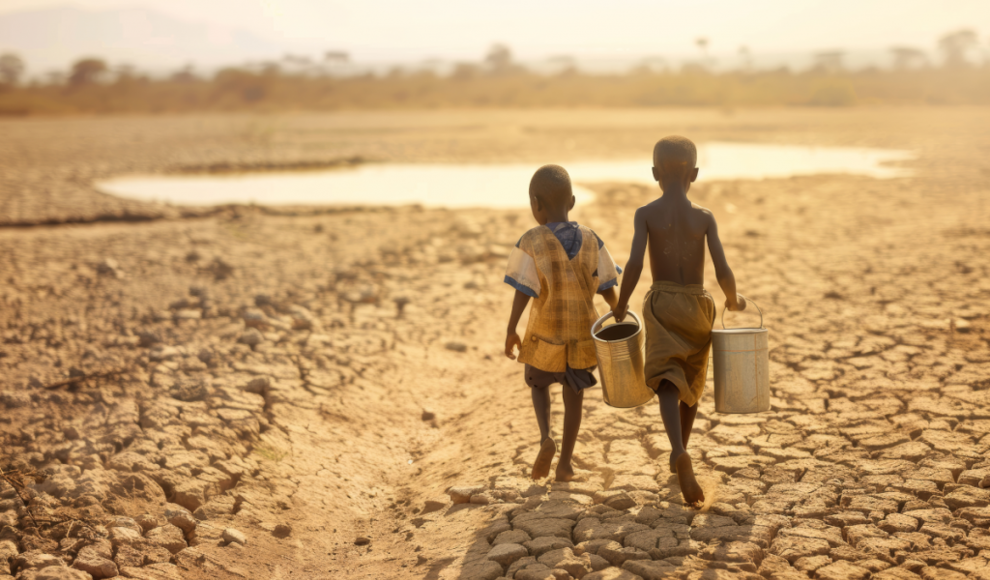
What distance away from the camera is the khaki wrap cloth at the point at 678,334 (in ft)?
9.02

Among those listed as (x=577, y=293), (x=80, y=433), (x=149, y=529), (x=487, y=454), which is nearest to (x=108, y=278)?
(x=80, y=433)

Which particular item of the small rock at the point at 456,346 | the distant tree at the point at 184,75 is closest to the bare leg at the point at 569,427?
the small rock at the point at 456,346

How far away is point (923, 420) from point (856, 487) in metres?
0.85

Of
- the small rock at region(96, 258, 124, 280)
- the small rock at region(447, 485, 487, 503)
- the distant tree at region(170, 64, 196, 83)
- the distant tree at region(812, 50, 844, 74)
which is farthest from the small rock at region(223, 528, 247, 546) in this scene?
the distant tree at region(812, 50, 844, 74)

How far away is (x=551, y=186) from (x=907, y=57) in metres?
77.5

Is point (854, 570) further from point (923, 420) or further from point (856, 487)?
point (923, 420)

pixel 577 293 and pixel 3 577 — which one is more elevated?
pixel 577 293

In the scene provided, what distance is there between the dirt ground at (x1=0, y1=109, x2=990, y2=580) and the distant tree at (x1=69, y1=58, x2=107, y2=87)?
44.0 metres

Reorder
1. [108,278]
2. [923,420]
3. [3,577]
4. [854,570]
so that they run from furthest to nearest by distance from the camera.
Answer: [108,278]
[923,420]
[3,577]
[854,570]

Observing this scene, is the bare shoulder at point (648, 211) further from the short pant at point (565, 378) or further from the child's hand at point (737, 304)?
the short pant at point (565, 378)

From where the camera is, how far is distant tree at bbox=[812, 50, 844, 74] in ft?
180

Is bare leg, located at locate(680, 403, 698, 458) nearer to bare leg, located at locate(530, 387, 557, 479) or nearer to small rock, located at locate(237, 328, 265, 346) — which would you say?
bare leg, located at locate(530, 387, 557, 479)

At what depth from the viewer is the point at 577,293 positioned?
2895 mm

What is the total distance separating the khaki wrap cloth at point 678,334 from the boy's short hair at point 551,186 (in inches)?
20.5
